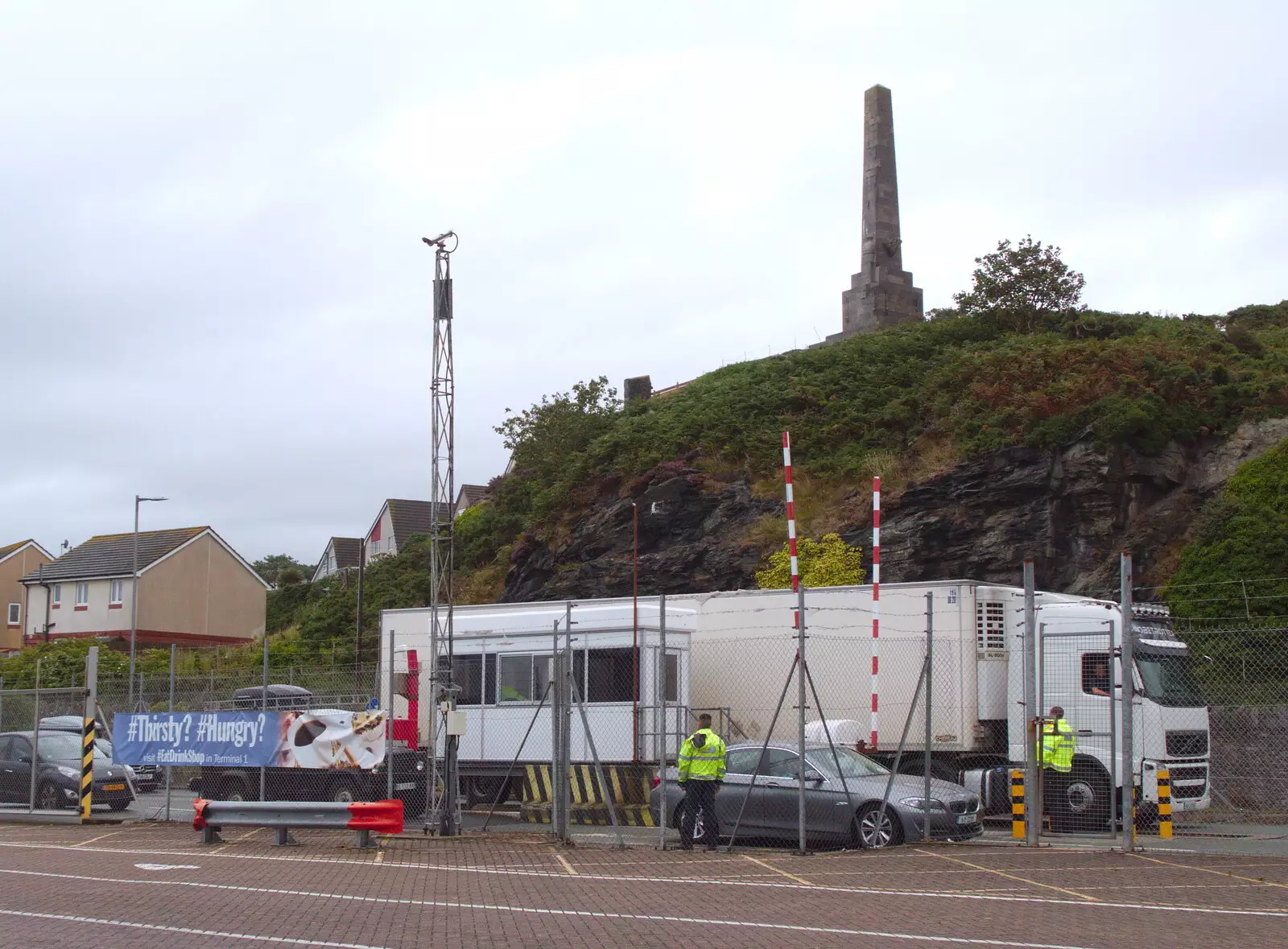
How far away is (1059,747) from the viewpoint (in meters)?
16.2

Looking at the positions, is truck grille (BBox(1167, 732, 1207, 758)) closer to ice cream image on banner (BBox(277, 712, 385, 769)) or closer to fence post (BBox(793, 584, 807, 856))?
fence post (BBox(793, 584, 807, 856))

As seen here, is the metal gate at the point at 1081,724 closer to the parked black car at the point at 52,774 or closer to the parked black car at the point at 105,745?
the parked black car at the point at 105,745

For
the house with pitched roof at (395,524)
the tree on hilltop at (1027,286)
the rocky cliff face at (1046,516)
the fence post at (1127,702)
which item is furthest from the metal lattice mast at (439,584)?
the house with pitched roof at (395,524)

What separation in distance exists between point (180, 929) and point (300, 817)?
600 centimetres

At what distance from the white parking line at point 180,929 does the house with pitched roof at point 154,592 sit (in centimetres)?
5169

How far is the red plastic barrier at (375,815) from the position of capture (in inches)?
601

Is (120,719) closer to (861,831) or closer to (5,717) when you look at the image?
(5,717)

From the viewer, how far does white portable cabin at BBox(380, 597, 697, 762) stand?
19.9m

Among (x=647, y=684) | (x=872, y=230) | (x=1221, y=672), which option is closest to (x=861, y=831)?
(x=647, y=684)

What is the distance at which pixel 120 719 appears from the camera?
1992 cm

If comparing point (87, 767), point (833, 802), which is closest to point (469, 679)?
point (87, 767)

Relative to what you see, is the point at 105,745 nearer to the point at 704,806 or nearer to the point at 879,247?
the point at 704,806

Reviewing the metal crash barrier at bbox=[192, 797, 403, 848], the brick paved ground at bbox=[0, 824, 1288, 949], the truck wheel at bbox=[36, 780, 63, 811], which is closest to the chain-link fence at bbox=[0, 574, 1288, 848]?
the truck wheel at bbox=[36, 780, 63, 811]

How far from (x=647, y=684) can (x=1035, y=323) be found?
28904 millimetres
